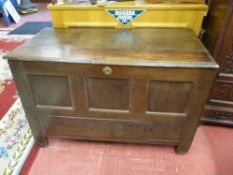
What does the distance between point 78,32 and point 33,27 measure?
238 centimetres

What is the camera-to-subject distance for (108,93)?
0.97 metres

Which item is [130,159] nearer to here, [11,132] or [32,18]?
[11,132]

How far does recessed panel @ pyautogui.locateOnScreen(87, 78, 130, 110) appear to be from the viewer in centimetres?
93

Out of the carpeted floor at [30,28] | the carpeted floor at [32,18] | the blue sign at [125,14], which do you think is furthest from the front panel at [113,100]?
the carpeted floor at [32,18]

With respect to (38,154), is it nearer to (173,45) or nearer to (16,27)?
(173,45)

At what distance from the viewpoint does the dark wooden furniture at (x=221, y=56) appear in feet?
3.34

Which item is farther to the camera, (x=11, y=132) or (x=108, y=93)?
(x=11, y=132)

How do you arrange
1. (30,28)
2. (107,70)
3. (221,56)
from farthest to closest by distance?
(30,28)
(221,56)
(107,70)

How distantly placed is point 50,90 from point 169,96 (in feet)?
1.99

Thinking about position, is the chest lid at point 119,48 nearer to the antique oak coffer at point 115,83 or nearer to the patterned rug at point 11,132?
the antique oak coffer at point 115,83

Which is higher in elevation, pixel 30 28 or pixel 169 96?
pixel 169 96

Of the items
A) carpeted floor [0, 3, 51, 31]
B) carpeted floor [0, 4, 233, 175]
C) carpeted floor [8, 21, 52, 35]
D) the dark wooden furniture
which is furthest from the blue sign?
carpeted floor [0, 3, 51, 31]

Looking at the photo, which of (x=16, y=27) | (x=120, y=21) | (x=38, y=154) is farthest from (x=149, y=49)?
(x=16, y=27)

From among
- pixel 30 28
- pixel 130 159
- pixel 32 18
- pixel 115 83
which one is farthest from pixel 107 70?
pixel 32 18
